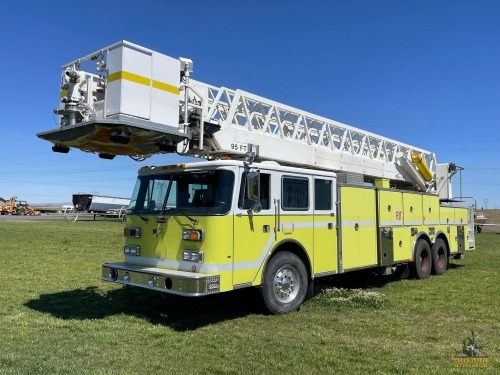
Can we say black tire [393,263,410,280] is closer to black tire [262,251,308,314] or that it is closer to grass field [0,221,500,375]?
grass field [0,221,500,375]

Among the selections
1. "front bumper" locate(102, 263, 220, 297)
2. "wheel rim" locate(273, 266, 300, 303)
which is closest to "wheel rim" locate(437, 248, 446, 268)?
"wheel rim" locate(273, 266, 300, 303)

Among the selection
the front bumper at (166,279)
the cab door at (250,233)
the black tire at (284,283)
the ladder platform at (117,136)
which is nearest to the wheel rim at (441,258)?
the black tire at (284,283)

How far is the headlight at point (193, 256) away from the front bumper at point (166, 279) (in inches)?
7.4

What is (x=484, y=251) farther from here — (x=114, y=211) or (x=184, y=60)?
(x=114, y=211)

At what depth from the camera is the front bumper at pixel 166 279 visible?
5867 mm

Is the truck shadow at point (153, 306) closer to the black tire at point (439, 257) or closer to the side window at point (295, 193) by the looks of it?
the side window at point (295, 193)

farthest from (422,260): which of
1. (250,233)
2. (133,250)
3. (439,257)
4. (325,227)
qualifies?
(133,250)

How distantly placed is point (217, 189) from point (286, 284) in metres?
1.94

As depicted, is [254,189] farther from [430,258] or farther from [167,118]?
[430,258]

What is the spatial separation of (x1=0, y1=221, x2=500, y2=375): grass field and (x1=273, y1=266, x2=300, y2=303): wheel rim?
31 centimetres

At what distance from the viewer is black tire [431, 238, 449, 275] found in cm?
1161

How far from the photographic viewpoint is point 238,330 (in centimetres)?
624

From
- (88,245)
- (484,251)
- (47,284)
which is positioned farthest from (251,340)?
(484,251)

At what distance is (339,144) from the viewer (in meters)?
10.6
